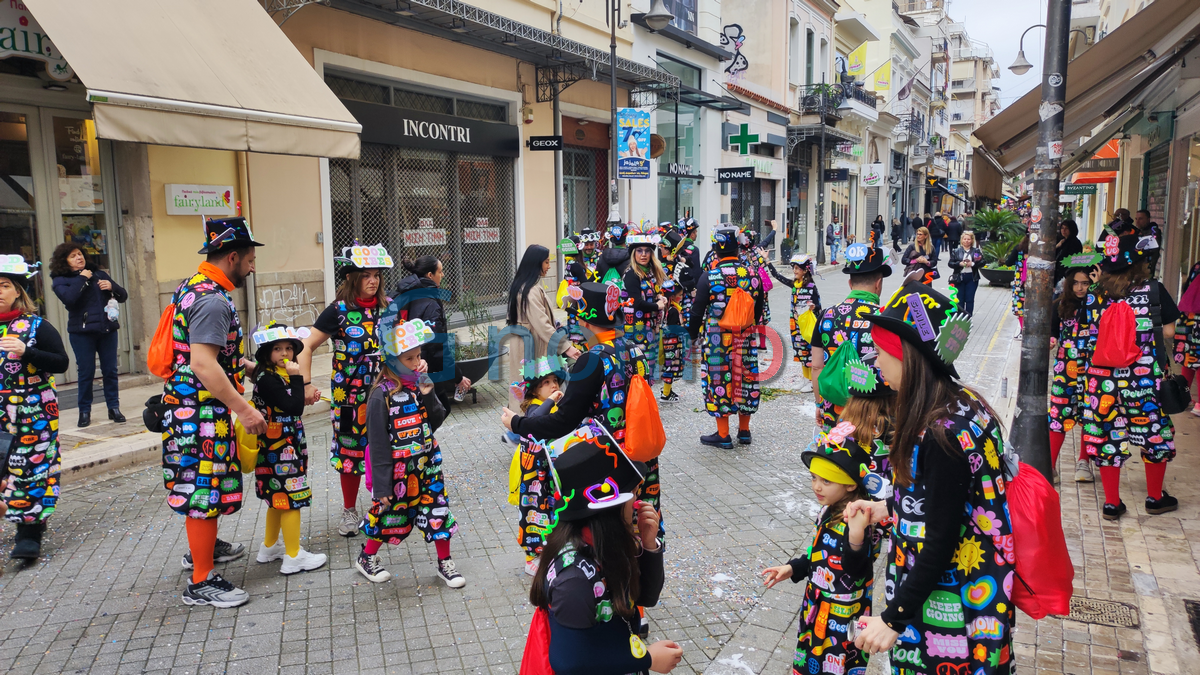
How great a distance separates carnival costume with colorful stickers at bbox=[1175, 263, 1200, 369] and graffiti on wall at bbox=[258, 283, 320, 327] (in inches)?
403

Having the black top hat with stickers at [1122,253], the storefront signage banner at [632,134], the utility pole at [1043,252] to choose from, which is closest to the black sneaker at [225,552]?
the utility pole at [1043,252]

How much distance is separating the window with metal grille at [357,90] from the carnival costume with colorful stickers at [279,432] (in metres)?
8.25

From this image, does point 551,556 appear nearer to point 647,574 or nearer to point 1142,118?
point 647,574

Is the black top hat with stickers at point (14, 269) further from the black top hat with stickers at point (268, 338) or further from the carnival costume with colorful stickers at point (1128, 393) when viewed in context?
the carnival costume with colorful stickers at point (1128, 393)

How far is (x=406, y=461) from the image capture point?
4289 mm

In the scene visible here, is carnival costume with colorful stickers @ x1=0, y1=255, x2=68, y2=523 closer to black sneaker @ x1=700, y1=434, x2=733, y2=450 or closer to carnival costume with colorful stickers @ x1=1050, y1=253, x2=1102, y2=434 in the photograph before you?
black sneaker @ x1=700, y1=434, x2=733, y2=450

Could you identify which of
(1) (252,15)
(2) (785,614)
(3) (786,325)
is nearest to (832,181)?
(3) (786,325)

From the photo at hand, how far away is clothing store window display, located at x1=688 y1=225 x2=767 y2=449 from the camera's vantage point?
727cm

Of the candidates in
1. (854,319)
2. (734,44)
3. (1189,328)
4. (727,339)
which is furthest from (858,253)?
(734,44)

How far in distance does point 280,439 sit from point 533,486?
5.01 feet

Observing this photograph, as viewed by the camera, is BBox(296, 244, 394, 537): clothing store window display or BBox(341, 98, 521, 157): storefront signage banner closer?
BBox(296, 244, 394, 537): clothing store window display

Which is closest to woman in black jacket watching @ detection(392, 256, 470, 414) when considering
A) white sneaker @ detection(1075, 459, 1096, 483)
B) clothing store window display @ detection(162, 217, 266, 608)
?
clothing store window display @ detection(162, 217, 266, 608)

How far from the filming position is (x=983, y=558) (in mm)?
2271

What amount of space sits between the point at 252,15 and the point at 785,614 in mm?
9416
